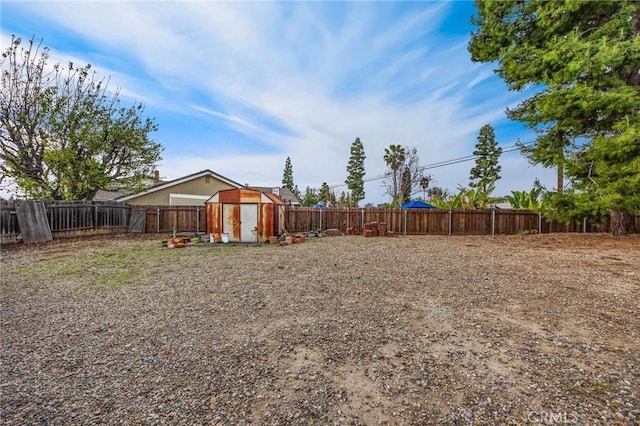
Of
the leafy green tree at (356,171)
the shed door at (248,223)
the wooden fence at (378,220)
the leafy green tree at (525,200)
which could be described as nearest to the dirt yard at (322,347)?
the shed door at (248,223)

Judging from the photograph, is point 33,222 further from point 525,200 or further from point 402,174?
point 402,174

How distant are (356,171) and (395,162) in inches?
507

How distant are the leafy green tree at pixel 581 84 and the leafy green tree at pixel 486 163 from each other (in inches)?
1069

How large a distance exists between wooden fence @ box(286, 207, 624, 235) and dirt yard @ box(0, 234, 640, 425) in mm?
8905

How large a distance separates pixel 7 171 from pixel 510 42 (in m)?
20.0

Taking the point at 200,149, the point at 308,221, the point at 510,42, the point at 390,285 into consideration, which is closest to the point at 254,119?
the point at 200,149

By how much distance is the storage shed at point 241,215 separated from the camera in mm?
11641

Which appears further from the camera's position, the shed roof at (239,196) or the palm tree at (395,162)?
the palm tree at (395,162)

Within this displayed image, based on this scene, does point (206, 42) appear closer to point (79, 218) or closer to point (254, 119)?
point (254, 119)

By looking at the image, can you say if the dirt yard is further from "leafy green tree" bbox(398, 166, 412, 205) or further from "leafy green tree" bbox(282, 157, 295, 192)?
"leafy green tree" bbox(282, 157, 295, 192)

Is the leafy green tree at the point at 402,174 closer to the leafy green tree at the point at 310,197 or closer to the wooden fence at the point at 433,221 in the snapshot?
the wooden fence at the point at 433,221

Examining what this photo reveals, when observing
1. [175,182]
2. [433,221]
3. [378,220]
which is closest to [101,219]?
[175,182]
